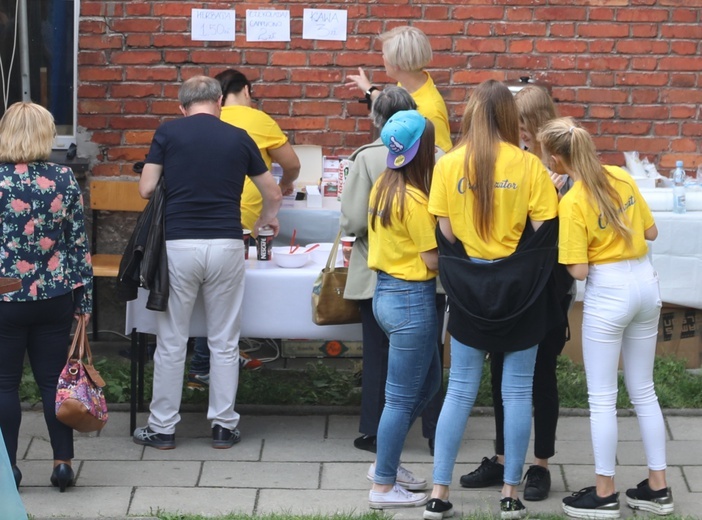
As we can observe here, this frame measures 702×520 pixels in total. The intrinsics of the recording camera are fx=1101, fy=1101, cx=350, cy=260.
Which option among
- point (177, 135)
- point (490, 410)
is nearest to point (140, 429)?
point (177, 135)

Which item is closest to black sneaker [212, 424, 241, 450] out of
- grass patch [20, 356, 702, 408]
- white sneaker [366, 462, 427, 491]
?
grass patch [20, 356, 702, 408]

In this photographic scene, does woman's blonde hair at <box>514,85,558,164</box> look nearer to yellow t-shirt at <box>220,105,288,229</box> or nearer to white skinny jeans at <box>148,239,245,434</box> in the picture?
white skinny jeans at <box>148,239,245,434</box>

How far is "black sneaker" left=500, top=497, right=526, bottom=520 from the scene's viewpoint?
4383mm

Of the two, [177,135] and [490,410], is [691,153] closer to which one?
[490,410]

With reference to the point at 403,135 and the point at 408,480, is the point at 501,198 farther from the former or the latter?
the point at 408,480

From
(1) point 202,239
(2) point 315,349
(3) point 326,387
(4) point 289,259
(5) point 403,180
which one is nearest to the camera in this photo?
(5) point 403,180

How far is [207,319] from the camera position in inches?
208

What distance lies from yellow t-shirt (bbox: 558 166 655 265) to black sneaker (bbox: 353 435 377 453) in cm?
154

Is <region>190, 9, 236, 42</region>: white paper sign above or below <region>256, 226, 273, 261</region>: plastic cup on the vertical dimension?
above

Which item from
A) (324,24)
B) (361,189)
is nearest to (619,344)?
(361,189)

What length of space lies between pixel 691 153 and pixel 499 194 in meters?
3.24

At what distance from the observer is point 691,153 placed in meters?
6.95

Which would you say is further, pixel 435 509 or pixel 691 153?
pixel 691 153

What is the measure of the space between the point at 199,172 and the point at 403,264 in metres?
1.15
